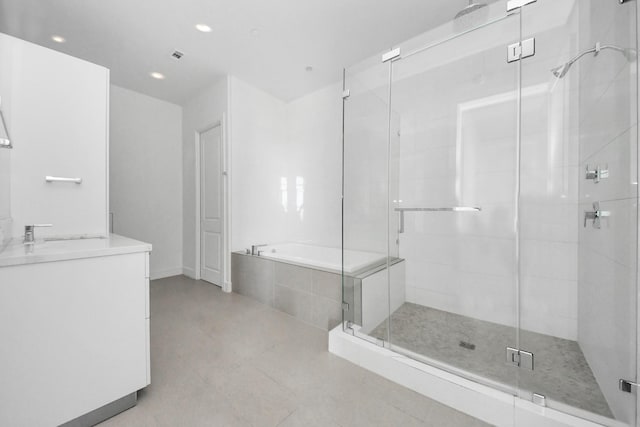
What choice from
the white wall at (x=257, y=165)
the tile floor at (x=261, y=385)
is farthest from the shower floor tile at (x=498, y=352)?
the white wall at (x=257, y=165)

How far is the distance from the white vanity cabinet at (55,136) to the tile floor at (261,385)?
41.2 inches

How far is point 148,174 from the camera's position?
3.47 metres

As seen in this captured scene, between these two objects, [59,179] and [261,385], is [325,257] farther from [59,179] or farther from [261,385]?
[59,179]

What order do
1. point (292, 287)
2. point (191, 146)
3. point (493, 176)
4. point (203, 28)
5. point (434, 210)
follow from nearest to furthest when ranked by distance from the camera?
point (493, 176), point (434, 210), point (203, 28), point (292, 287), point (191, 146)

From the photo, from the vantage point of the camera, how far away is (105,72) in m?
1.73

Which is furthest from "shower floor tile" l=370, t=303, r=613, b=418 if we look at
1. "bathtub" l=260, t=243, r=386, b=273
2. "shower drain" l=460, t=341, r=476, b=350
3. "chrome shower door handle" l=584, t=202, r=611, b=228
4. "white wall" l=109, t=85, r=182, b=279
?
"white wall" l=109, t=85, r=182, b=279

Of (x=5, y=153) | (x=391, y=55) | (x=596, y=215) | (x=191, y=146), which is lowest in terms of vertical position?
(x=596, y=215)

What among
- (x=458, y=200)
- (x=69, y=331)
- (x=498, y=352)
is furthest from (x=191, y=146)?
(x=498, y=352)

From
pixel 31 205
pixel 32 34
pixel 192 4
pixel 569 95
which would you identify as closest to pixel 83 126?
pixel 31 205

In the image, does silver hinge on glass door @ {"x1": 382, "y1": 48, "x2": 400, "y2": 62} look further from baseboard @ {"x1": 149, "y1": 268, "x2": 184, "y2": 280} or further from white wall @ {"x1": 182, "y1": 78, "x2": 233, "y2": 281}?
baseboard @ {"x1": 149, "y1": 268, "x2": 184, "y2": 280}

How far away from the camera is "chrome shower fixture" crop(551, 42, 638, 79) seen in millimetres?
983

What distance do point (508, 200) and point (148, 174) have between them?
4152 millimetres

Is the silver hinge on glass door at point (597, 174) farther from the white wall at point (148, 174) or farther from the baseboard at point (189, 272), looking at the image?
the white wall at point (148, 174)

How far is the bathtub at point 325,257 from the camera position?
6.43 ft
